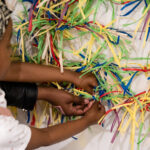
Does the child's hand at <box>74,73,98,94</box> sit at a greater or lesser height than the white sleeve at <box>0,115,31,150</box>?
greater

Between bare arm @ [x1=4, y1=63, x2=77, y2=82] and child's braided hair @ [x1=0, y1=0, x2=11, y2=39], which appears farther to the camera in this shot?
bare arm @ [x1=4, y1=63, x2=77, y2=82]

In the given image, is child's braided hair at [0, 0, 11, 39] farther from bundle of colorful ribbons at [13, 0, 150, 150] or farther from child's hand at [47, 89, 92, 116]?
child's hand at [47, 89, 92, 116]

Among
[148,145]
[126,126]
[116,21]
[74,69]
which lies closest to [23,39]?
[74,69]

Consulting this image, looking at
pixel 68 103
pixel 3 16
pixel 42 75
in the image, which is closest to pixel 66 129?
pixel 68 103

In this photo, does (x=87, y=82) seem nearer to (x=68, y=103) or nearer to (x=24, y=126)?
(x=68, y=103)

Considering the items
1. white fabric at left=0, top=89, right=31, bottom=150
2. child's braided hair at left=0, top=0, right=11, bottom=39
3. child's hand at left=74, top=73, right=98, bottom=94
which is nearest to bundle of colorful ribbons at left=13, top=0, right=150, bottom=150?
child's hand at left=74, top=73, right=98, bottom=94

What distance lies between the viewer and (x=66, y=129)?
84 cm

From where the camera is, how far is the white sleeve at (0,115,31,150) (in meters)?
0.66

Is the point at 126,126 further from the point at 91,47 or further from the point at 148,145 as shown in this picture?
the point at 91,47

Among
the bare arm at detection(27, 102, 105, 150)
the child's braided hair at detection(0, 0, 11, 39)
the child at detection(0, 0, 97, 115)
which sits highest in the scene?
the child's braided hair at detection(0, 0, 11, 39)

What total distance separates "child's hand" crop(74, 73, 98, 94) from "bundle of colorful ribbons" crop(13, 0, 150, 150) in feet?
0.05

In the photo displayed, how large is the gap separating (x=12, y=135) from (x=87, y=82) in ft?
1.00

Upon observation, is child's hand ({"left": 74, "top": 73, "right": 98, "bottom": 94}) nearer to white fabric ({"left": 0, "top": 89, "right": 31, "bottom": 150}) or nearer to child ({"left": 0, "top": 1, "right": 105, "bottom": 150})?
child ({"left": 0, "top": 1, "right": 105, "bottom": 150})

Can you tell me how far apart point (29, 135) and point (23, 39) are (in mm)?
339
